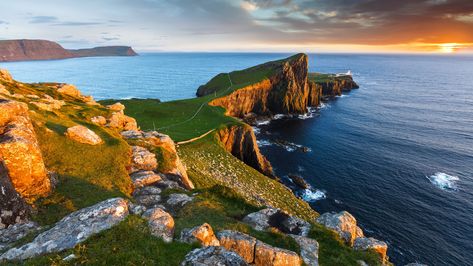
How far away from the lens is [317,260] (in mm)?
16531

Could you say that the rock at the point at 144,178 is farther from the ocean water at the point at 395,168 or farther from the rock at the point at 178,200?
the ocean water at the point at 395,168

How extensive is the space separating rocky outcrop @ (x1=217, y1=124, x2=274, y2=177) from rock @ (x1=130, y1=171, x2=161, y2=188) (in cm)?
4359

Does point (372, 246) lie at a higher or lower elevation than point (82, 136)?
lower

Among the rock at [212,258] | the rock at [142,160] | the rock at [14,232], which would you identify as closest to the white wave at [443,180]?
the rock at [142,160]

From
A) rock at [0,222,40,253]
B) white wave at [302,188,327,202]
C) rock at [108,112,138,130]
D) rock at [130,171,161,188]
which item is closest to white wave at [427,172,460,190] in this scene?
white wave at [302,188,327,202]

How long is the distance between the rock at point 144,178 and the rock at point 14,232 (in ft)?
30.0

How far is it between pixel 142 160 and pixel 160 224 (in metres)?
15.9

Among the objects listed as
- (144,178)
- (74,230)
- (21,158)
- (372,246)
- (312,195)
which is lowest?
(312,195)

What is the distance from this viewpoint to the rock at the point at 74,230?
12.6 m

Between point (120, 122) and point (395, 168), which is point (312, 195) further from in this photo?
point (120, 122)

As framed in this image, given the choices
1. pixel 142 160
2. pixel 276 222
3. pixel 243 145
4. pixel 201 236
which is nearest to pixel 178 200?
pixel 276 222

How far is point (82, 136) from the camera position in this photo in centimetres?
2898

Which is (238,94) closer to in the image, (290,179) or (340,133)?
(340,133)

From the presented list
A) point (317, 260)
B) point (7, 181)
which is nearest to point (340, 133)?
point (317, 260)
